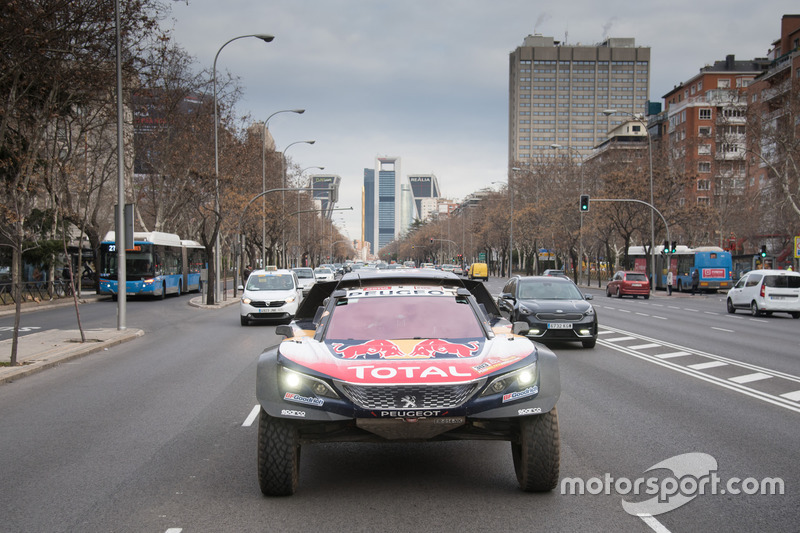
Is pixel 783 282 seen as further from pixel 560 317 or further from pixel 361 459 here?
pixel 361 459

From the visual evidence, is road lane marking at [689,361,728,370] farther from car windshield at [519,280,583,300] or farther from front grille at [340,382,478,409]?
front grille at [340,382,478,409]

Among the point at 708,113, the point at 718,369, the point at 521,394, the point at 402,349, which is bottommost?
the point at 718,369

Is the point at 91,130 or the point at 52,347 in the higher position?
the point at 91,130

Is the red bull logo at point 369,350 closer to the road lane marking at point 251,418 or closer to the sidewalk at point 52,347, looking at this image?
the road lane marking at point 251,418

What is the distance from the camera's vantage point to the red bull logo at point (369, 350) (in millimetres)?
4969

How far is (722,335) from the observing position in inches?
Result: 741

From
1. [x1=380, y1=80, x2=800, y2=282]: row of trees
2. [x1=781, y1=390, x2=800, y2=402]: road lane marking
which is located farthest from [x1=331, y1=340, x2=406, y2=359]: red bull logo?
[x1=380, y1=80, x2=800, y2=282]: row of trees

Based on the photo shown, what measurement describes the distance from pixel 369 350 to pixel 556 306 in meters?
10.3

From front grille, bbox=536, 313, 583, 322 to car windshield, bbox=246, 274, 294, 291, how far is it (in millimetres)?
10201

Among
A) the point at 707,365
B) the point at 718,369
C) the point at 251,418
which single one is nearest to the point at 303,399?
the point at 251,418

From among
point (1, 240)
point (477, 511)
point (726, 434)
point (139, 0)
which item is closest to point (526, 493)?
point (477, 511)

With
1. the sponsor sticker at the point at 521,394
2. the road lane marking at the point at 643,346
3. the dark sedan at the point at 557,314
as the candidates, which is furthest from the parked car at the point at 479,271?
the sponsor sticker at the point at 521,394

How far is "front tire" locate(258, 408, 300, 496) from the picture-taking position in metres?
4.82

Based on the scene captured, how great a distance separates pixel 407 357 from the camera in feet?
16.0
